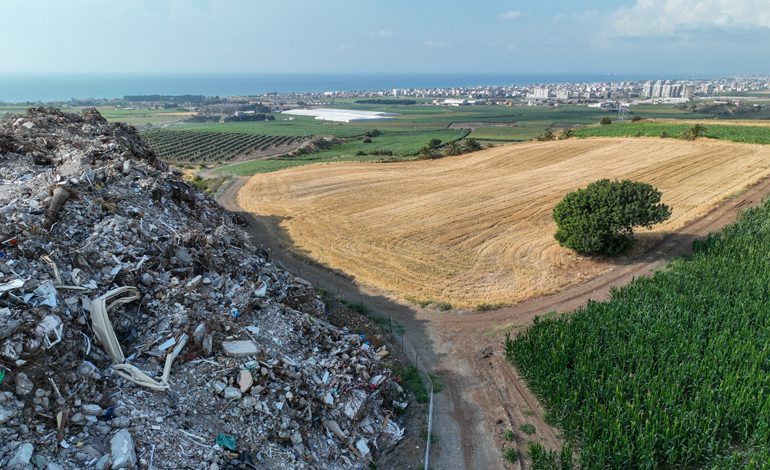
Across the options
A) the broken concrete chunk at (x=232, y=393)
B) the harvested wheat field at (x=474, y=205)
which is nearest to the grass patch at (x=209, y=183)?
the harvested wheat field at (x=474, y=205)

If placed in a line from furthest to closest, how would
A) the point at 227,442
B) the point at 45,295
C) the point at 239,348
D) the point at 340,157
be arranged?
the point at 340,157 < the point at 239,348 < the point at 45,295 < the point at 227,442

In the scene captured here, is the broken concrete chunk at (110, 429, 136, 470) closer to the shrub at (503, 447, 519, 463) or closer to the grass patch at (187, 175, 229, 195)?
the shrub at (503, 447, 519, 463)

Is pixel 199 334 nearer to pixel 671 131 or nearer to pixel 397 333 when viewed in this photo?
pixel 397 333

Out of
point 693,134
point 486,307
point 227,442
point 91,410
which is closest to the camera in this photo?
point 91,410

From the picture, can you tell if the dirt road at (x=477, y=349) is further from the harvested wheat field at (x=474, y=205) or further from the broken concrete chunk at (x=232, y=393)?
the broken concrete chunk at (x=232, y=393)

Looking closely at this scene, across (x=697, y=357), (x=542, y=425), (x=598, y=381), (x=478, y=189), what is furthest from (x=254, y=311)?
(x=478, y=189)

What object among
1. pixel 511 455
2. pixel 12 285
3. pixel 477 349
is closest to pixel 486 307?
pixel 477 349
